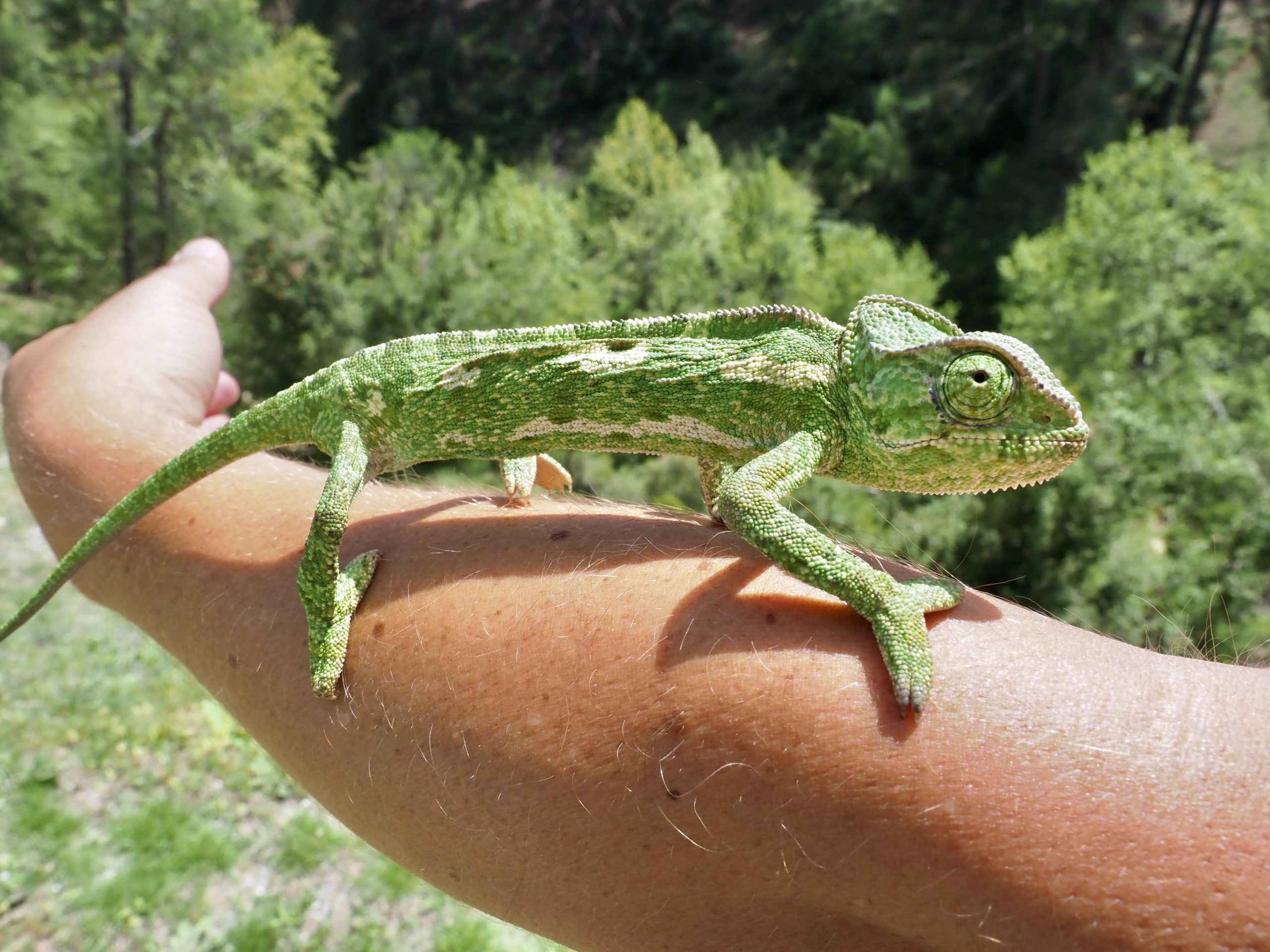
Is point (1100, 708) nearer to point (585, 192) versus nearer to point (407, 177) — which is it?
point (407, 177)

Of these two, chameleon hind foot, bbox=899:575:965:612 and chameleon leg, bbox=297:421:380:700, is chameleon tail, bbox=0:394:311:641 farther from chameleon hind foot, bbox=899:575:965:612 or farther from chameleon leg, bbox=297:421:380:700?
chameleon hind foot, bbox=899:575:965:612

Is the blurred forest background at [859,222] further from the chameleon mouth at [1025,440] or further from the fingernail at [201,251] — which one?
the chameleon mouth at [1025,440]

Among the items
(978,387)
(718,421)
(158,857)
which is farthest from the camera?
(158,857)

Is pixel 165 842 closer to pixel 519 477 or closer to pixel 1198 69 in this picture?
pixel 519 477

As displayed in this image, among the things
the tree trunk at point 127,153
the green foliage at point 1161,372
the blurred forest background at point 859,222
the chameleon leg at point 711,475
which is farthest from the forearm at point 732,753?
the tree trunk at point 127,153

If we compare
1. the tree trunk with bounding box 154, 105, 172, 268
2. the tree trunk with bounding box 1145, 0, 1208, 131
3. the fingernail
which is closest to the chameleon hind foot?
the fingernail

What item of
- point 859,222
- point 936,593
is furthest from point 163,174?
point 859,222

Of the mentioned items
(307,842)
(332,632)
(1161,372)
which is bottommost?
(1161,372)

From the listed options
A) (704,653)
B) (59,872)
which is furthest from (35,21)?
(704,653)
